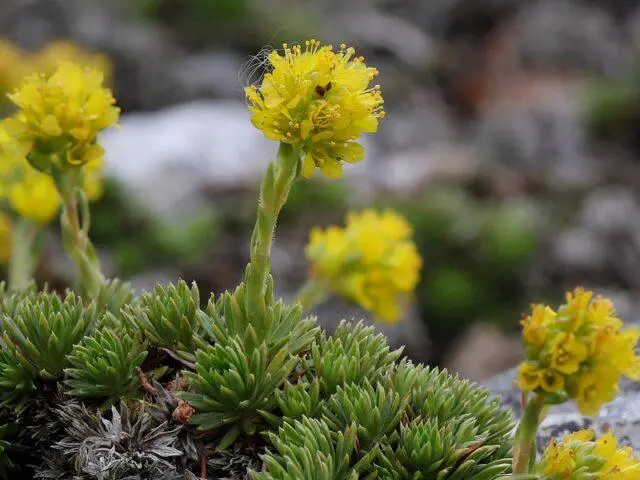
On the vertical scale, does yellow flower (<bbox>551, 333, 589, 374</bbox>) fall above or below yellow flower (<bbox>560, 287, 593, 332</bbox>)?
below

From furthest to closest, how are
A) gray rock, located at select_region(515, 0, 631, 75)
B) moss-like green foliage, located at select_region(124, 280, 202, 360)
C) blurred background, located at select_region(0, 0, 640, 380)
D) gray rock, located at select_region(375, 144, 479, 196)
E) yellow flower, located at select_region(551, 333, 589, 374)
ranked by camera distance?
1. gray rock, located at select_region(515, 0, 631, 75)
2. gray rock, located at select_region(375, 144, 479, 196)
3. blurred background, located at select_region(0, 0, 640, 380)
4. moss-like green foliage, located at select_region(124, 280, 202, 360)
5. yellow flower, located at select_region(551, 333, 589, 374)

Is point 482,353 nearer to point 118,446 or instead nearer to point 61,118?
point 61,118

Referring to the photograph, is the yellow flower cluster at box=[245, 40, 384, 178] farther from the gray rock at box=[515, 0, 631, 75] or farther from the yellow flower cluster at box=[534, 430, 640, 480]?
the gray rock at box=[515, 0, 631, 75]

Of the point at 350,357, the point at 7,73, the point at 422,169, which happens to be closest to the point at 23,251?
the point at 350,357

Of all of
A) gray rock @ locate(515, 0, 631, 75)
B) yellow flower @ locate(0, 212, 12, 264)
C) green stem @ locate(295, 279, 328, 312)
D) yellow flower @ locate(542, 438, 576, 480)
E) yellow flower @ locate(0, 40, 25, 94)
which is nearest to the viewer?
yellow flower @ locate(542, 438, 576, 480)

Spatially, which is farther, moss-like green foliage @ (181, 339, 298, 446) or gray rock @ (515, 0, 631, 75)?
gray rock @ (515, 0, 631, 75)

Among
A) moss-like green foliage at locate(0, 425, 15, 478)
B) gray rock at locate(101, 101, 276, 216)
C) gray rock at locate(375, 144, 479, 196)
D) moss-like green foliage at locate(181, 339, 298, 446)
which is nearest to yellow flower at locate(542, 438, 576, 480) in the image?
moss-like green foliage at locate(181, 339, 298, 446)

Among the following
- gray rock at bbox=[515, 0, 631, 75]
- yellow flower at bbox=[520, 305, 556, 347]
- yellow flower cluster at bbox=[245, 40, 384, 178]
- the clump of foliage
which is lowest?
yellow flower at bbox=[520, 305, 556, 347]
